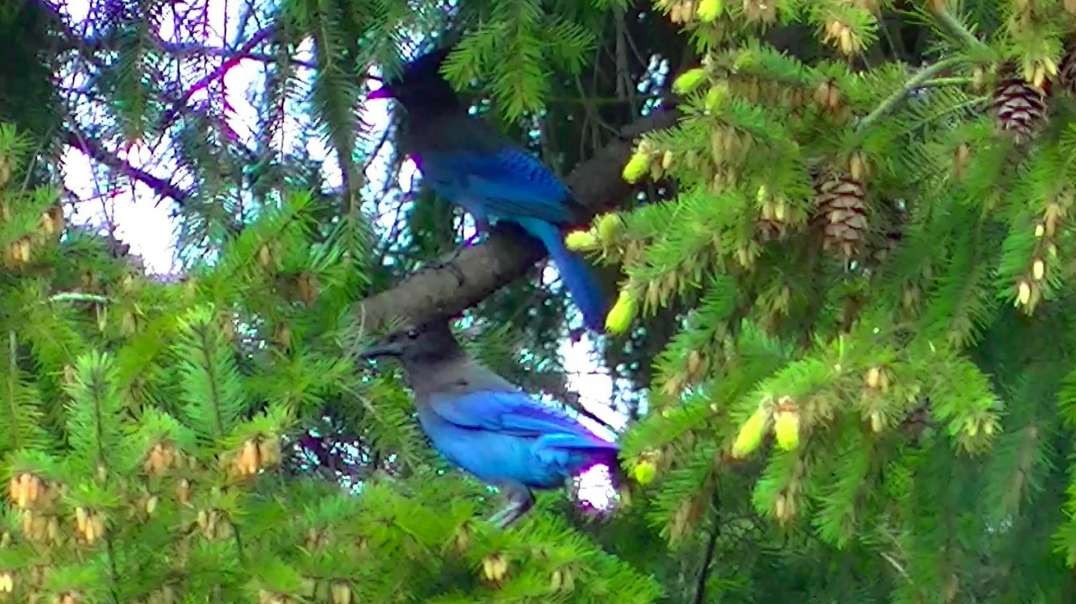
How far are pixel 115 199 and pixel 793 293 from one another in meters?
1.63

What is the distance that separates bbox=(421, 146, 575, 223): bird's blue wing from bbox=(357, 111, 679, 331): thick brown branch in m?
0.06

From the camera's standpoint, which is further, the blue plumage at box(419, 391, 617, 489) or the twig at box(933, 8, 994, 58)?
the blue plumage at box(419, 391, 617, 489)

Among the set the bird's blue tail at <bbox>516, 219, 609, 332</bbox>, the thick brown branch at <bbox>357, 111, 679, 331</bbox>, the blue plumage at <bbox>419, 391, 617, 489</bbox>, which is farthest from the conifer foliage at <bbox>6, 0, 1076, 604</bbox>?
the bird's blue tail at <bbox>516, 219, 609, 332</bbox>

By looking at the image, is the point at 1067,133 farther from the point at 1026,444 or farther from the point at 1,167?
the point at 1,167

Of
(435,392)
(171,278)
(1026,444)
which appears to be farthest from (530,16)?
(1026,444)

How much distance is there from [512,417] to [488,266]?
664 mm

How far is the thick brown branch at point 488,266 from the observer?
3715 millimetres

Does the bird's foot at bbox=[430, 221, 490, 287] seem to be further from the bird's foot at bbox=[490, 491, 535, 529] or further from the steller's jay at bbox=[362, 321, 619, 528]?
the bird's foot at bbox=[490, 491, 535, 529]

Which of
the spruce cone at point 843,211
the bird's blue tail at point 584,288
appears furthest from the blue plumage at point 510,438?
the spruce cone at point 843,211

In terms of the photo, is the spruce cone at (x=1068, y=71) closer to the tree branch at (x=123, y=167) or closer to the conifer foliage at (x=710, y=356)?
the conifer foliage at (x=710, y=356)

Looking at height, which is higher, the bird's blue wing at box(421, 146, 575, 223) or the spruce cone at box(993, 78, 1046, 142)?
the bird's blue wing at box(421, 146, 575, 223)

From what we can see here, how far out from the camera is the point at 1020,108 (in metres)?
1.99

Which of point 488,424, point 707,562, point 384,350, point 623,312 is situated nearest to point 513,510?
point 707,562

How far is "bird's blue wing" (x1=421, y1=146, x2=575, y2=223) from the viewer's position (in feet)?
13.2
